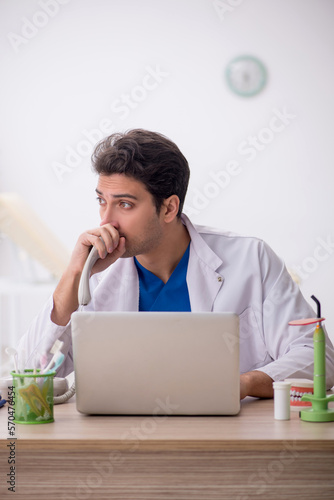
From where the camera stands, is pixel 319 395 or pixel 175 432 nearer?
pixel 175 432

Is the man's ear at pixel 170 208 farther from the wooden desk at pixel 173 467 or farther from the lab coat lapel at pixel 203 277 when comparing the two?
the wooden desk at pixel 173 467

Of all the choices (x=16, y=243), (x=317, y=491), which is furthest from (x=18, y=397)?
(x=16, y=243)

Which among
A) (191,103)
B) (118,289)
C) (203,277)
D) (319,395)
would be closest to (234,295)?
(203,277)

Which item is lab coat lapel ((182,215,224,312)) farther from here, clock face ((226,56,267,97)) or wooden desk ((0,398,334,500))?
clock face ((226,56,267,97))

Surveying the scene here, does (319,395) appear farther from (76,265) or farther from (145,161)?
(145,161)

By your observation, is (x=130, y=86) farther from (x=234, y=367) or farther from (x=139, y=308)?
(x=234, y=367)

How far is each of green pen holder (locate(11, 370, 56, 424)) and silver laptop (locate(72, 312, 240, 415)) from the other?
65 millimetres

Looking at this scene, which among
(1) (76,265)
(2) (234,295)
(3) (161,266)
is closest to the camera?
(1) (76,265)

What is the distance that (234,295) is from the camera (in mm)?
1729

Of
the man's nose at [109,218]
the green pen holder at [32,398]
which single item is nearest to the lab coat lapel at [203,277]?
the man's nose at [109,218]

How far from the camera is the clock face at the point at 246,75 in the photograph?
4465 mm

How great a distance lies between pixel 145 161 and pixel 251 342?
0.57m

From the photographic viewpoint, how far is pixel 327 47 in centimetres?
443

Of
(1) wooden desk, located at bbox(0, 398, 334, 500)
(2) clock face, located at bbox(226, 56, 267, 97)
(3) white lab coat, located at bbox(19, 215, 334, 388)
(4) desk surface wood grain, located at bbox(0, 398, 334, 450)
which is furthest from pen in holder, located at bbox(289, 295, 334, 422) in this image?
(2) clock face, located at bbox(226, 56, 267, 97)
